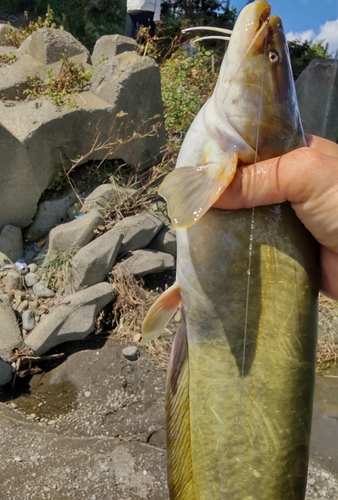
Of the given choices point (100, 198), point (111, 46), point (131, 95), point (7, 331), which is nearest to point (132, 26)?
point (111, 46)

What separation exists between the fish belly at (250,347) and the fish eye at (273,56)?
0.50 metres

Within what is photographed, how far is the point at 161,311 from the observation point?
1999 millimetres

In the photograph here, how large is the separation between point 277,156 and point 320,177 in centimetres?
17

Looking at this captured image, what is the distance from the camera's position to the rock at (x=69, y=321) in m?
4.63

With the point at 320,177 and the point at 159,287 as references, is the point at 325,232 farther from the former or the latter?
the point at 159,287

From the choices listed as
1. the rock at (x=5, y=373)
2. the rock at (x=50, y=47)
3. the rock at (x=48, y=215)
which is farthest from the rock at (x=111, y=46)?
the rock at (x=5, y=373)

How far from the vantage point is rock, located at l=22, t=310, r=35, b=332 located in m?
4.82

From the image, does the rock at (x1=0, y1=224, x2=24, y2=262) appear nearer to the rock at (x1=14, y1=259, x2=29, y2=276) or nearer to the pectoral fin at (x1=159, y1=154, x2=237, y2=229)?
the rock at (x1=14, y1=259, x2=29, y2=276)

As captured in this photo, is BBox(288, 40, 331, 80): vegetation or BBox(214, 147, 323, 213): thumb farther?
BBox(288, 40, 331, 80): vegetation

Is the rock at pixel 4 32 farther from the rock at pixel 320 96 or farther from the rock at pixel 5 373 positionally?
the rock at pixel 5 373

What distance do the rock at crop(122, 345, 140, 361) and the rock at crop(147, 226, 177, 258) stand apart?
4.40ft

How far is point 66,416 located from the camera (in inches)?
165

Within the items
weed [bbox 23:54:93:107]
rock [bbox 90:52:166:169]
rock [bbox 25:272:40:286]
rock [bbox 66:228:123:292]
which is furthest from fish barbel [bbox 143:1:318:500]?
weed [bbox 23:54:93:107]

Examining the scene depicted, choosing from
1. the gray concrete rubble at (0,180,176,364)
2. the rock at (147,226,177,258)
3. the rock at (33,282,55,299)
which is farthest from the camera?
the rock at (147,226,177,258)
